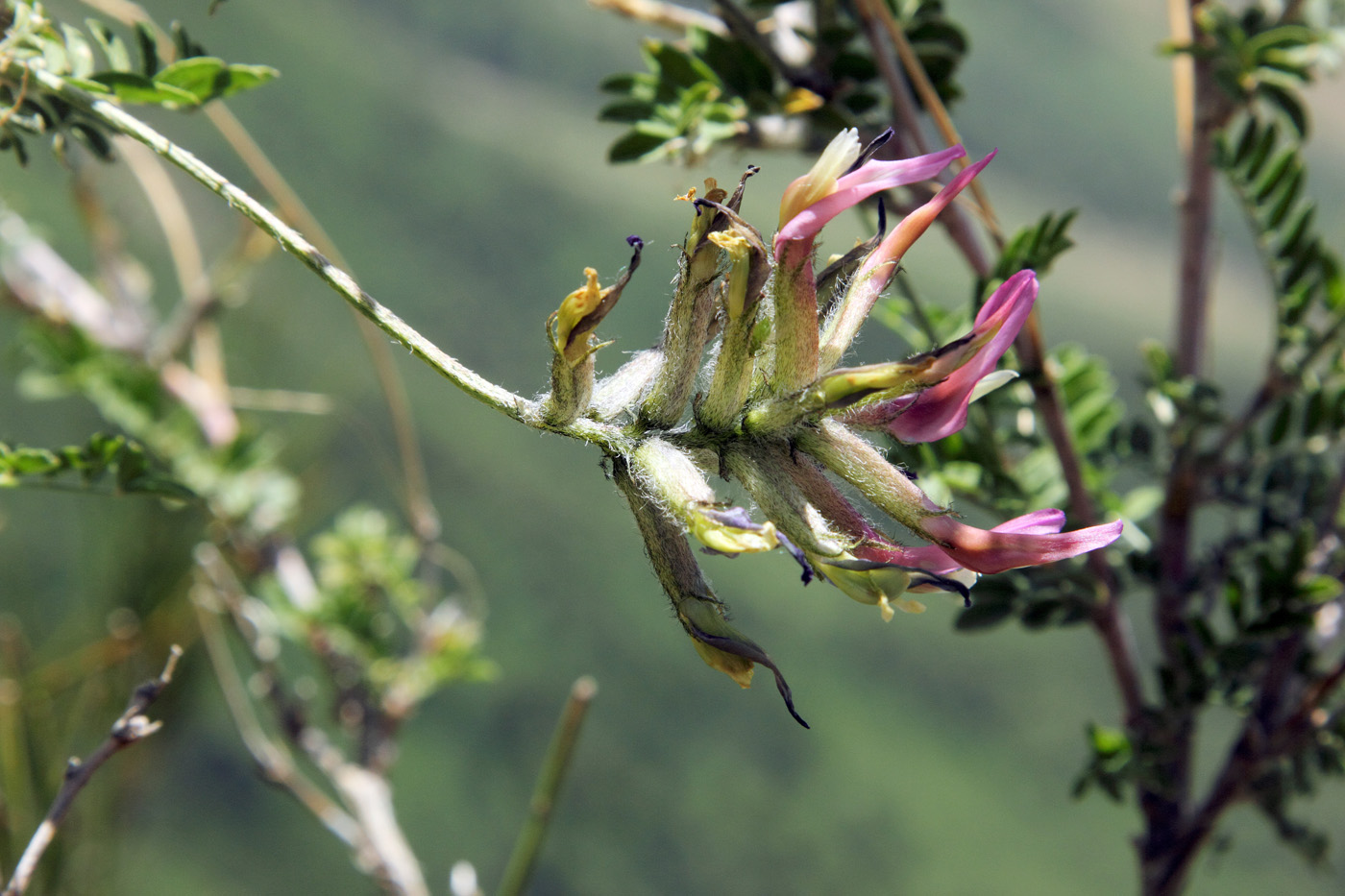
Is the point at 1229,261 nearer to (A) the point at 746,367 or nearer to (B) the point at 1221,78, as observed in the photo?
(B) the point at 1221,78

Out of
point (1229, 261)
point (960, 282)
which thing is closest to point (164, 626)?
point (960, 282)

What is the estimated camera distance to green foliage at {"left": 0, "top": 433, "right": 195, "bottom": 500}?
0.30 m

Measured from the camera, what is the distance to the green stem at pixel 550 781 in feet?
1.41

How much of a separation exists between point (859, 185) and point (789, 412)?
6 cm

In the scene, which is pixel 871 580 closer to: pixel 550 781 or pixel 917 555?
pixel 917 555

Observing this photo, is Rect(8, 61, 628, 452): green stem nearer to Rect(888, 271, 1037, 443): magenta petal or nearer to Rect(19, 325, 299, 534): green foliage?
Rect(888, 271, 1037, 443): magenta petal

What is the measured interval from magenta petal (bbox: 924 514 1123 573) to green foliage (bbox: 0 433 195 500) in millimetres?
252

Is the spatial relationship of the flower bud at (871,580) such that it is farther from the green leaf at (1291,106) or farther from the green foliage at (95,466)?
the green leaf at (1291,106)

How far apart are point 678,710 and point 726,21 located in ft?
4.65

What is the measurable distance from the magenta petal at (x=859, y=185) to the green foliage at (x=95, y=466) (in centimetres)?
23

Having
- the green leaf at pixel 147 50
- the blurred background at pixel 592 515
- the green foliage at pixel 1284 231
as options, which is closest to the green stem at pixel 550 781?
the green leaf at pixel 147 50

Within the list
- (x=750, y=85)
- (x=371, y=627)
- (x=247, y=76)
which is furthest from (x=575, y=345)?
(x=371, y=627)

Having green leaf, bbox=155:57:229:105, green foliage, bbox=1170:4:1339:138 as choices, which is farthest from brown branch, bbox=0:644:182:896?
green foliage, bbox=1170:4:1339:138

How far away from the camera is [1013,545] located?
0.23m
